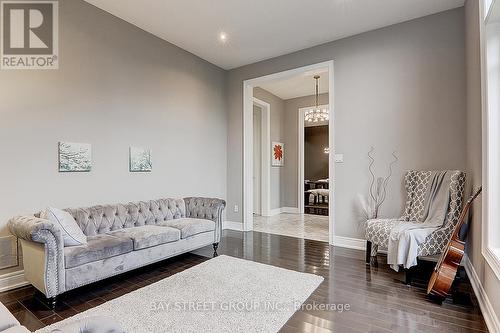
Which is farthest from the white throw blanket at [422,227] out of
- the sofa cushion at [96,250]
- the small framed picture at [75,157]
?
the small framed picture at [75,157]

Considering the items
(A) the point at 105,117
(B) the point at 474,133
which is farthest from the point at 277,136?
(B) the point at 474,133

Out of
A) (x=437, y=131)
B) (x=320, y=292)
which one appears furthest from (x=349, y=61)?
(x=320, y=292)

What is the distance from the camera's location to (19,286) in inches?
108

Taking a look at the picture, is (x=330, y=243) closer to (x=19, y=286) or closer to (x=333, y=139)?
(x=333, y=139)

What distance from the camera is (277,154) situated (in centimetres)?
729

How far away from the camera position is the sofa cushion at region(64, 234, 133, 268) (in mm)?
2412

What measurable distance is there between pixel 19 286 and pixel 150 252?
1.29 m

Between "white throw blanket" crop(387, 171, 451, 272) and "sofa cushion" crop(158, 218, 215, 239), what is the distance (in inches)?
90.4

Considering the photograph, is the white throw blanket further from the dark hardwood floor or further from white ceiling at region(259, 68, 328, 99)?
white ceiling at region(259, 68, 328, 99)

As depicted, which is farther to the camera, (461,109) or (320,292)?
(461,109)

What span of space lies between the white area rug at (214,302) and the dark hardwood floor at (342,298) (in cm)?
15

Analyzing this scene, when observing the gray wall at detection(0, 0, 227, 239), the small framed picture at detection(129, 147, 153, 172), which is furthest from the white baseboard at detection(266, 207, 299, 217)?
the small framed picture at detection(129, 147, 153, 172)

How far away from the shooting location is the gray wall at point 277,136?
7086 mm

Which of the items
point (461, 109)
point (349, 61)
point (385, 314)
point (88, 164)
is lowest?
point (385, 314)
